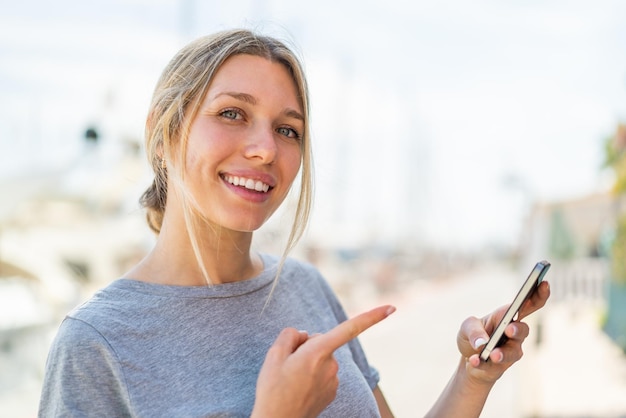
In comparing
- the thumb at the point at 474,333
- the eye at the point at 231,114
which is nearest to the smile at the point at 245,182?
the eye at the point at 231,114

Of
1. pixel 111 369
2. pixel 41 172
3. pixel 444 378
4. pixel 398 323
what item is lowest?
pixel 398 323

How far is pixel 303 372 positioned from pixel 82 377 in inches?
13.6

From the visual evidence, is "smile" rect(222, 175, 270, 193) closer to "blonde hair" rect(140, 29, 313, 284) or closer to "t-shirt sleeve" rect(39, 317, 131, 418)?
"blonde hair" rect(140, 29, 313, 284)

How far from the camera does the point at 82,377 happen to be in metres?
1.15

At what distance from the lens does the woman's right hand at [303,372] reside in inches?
43.2

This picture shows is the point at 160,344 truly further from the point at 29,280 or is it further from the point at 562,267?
the point at 562,267

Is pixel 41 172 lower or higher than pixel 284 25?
lower

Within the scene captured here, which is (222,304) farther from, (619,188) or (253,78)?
(619,188)

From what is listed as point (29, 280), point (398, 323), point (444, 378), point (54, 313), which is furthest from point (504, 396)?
point (398, 323)

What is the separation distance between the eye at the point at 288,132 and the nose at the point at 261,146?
7 centimetres

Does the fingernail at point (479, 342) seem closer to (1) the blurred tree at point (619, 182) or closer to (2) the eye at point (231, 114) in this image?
(2) the eye at point (231, 114)

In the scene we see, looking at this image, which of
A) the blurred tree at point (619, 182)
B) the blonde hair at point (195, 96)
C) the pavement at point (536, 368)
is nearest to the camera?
the blonde hair at point (195, 96)

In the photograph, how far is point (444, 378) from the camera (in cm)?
1066

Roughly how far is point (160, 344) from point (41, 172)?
9.95 metres
